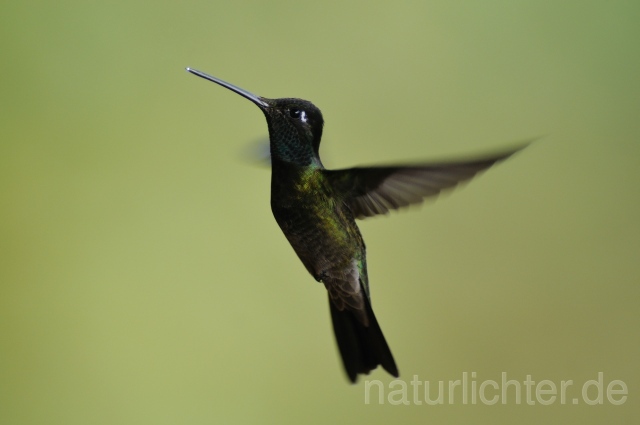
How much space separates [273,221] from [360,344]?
672 millimetres

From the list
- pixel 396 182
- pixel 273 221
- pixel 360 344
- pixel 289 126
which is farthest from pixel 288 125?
pixel 273 221

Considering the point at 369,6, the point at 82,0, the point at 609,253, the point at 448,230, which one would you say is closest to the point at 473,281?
the point at 448,230

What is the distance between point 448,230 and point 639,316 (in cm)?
53

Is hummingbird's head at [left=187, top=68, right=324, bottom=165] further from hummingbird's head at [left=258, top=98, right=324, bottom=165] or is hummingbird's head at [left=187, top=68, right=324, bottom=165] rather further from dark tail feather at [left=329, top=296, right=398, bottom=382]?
dark tail feather at [left=329, top=296, right=398, bottom=382]

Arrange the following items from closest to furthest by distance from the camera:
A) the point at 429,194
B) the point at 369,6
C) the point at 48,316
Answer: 1. the point at 429,194
2. the point at 48,316
3. the point at 369,6

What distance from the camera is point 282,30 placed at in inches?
55.4

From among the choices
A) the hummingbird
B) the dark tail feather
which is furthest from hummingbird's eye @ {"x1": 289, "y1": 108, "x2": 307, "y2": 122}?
the dark tail feather

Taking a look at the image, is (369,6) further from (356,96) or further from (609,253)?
(609,253)

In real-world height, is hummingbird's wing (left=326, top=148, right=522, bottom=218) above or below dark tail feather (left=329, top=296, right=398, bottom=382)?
above

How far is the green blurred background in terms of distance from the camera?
1336mm

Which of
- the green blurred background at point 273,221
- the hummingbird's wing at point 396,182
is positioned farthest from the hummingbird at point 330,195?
the green blurred background at point 273,221

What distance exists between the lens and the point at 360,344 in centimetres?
73

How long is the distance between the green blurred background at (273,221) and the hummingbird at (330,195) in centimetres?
66

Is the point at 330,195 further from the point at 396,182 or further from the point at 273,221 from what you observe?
the point at 273,221
